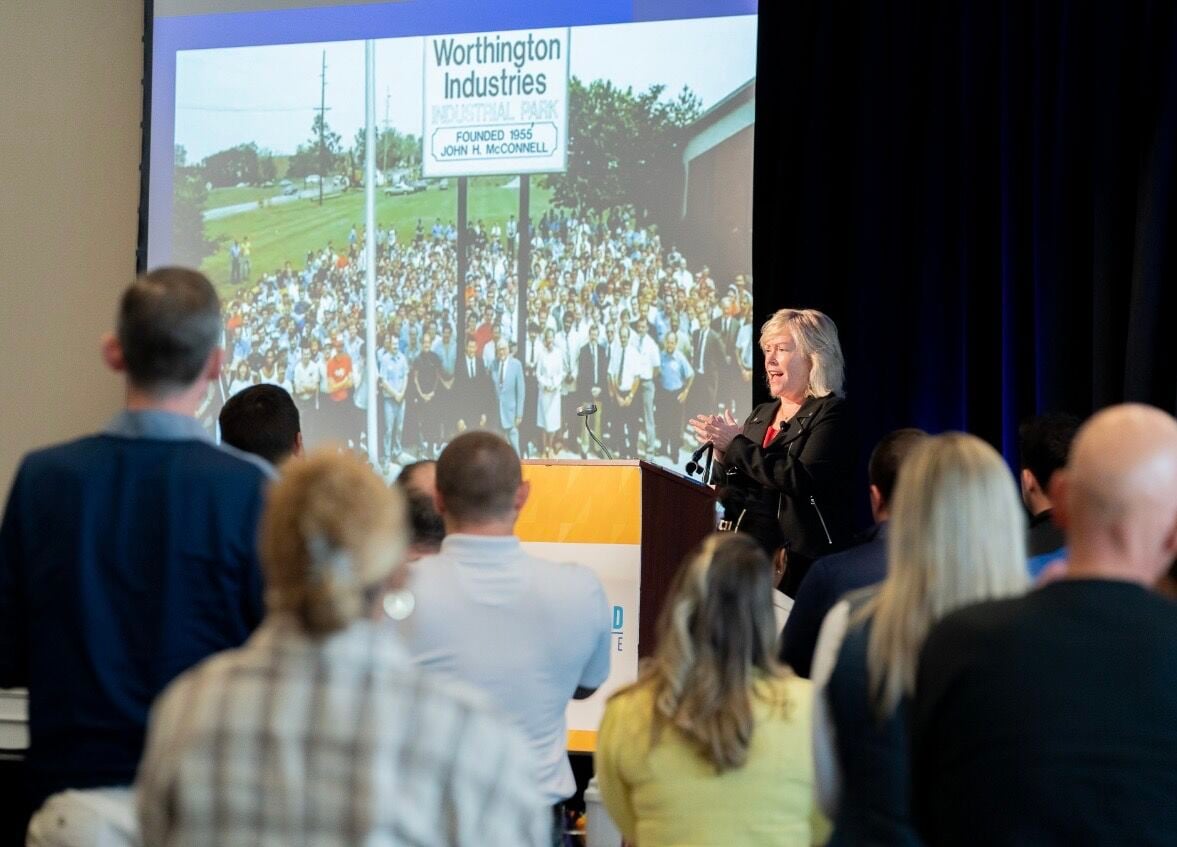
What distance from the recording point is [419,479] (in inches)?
118

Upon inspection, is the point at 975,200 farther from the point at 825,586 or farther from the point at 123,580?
the point at 123,580

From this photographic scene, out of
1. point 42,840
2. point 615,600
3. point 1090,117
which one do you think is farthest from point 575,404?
point 42,840

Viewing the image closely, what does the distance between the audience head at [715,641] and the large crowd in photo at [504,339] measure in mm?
3231

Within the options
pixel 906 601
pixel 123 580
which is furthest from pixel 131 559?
pixel 906 601

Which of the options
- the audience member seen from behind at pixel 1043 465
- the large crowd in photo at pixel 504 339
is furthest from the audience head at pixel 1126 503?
the large crowd in photo at pixel 504 339

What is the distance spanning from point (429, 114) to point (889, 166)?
189cm

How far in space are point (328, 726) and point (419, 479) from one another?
68.1 inches

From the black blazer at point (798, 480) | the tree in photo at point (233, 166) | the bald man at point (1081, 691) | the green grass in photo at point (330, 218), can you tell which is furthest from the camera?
the tree in photo at point (233, 166)

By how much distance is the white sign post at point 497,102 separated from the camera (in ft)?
17.9

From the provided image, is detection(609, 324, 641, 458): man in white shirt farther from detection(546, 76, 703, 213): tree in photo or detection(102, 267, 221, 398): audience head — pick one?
detection(102, 267, 221, 398): audience head

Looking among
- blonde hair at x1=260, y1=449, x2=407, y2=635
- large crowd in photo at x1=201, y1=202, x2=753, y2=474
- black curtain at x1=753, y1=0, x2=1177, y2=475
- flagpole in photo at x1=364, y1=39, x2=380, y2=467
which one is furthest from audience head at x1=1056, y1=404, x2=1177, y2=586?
flagpole in photo at x1=364, y1=39, x2=380, y2=467

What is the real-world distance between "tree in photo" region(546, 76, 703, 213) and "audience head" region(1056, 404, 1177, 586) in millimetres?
4007

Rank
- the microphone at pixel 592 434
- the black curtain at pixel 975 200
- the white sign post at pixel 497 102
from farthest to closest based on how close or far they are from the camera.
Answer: the white sign post at pixel 497 102, the microphone at pixel 592 434, the black curtain at pixel 975 200

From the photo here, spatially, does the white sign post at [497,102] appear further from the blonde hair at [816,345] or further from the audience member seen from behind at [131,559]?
the audience member seen from behind at [131,559]
